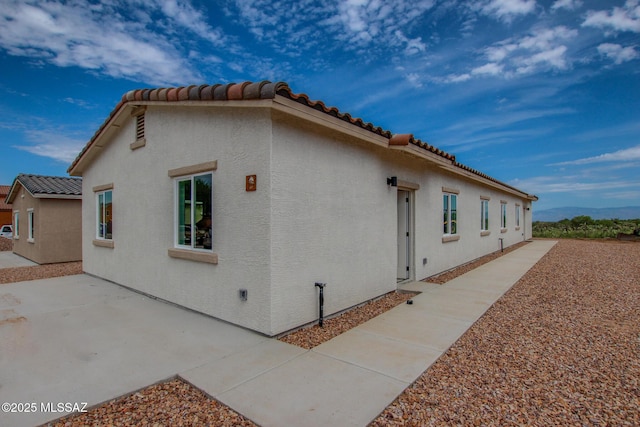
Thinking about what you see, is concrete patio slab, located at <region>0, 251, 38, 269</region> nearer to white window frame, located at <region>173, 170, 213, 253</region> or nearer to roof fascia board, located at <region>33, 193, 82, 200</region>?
roof fascia board, located at <region>33, 193, 82, 200</region>

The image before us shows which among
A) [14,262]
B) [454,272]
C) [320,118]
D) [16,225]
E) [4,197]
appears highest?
[4,197]

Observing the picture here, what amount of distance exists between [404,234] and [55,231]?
1454 cm

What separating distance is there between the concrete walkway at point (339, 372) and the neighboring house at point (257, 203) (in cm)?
95

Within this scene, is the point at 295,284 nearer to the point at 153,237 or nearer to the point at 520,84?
the point at 153,237

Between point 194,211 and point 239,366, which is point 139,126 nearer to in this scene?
point 194,211

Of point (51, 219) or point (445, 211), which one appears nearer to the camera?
point (445, 211)

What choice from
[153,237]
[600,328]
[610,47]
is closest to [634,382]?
[600,328]

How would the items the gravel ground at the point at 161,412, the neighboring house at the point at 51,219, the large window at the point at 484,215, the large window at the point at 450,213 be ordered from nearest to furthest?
1. the gravel ground at the point at 161,412
2. the large window at the point at 450,213
3. the neighboring house at the point at 51,219
4. the large window at the point at 484,215

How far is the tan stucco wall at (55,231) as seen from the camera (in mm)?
13953

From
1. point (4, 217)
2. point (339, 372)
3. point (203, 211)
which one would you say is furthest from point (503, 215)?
point (4, 217)

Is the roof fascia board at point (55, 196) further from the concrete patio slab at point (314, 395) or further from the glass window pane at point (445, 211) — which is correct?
the glass window pane at point (445, 211)

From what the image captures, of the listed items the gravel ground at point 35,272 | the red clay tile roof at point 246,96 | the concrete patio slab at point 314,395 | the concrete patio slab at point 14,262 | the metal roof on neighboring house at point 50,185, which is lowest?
the concrete patio slab at point 14,262

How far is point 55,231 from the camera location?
14227mm

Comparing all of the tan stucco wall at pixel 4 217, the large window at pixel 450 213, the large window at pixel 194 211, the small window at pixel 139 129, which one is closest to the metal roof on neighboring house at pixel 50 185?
the small window at pixel 139 129
